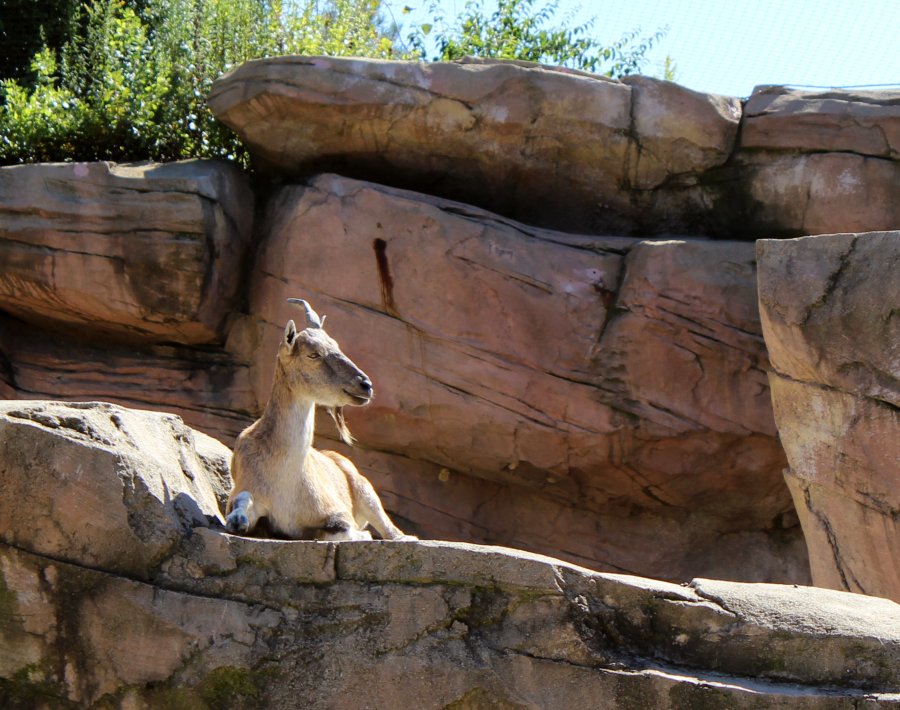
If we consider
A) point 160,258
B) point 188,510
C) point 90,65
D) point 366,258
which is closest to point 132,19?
point 90,65

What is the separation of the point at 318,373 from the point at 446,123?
349cm

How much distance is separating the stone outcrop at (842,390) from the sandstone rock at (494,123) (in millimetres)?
2373

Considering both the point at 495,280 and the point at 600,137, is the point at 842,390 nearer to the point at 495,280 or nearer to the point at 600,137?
the point at 495,280

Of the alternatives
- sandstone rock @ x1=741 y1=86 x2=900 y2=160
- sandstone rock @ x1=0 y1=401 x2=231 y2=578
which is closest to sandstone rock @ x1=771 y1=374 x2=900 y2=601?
sandstone rock @ x1=741 y1=86 x2=900 y2=160

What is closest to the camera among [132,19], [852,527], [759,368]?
[852,527]

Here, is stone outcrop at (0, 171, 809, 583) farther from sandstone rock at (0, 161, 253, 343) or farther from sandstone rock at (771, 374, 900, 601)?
sandstone rock at (771, 374, 900, 601)

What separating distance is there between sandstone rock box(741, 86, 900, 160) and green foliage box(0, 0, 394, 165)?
3.90 metres

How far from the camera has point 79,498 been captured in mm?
4242

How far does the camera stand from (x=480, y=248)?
27.1 feet

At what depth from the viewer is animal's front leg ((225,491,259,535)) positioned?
15.3 ft

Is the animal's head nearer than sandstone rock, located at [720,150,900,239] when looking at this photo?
Yes

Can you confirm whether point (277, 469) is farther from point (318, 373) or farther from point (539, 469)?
A: point (539, 469)

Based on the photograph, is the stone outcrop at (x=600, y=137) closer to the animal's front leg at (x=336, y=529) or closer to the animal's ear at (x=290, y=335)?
the animal's ear at (x=290, y=335)

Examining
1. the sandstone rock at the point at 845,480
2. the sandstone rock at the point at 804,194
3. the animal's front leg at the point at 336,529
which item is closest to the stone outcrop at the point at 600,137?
the sandstone rock at the point at 804,194
